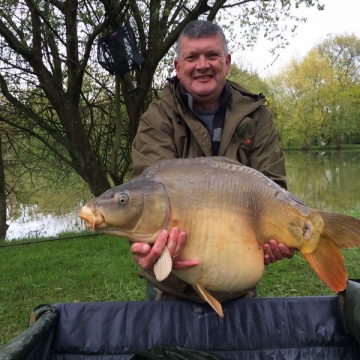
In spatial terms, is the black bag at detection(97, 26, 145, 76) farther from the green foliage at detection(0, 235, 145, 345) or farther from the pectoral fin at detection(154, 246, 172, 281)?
the pectoral fin at detection(154, 246, 172, 281)

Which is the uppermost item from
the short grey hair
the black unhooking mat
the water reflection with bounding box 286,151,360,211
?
the short grey hair

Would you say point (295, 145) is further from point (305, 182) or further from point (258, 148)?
point (258, 148)

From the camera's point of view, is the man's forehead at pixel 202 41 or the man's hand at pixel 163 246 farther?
the man's forehead at pixel 202 41

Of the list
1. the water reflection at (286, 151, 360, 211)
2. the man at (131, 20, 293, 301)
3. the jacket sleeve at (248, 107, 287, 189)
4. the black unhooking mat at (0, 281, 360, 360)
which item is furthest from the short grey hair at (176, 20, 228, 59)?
the water reflection at (286, 151, 360, 211)

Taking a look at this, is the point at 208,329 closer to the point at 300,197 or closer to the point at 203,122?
the point at 203,122

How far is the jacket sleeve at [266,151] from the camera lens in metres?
1.40

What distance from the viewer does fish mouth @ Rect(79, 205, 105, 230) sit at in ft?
3.09

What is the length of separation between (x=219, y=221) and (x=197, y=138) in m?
0.41

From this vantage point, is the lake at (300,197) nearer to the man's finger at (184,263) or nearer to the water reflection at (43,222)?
the water reflection at (43,222)

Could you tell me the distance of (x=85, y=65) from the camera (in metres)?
3.52

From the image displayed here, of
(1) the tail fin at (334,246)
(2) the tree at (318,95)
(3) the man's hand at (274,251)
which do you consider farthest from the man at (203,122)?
(2) the tree at (318,95)

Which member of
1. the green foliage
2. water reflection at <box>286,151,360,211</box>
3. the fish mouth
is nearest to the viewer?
the fish mouth

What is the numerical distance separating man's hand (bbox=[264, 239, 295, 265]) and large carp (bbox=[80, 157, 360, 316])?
15 millimetres

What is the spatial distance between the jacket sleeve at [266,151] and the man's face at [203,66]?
19 centimetres
